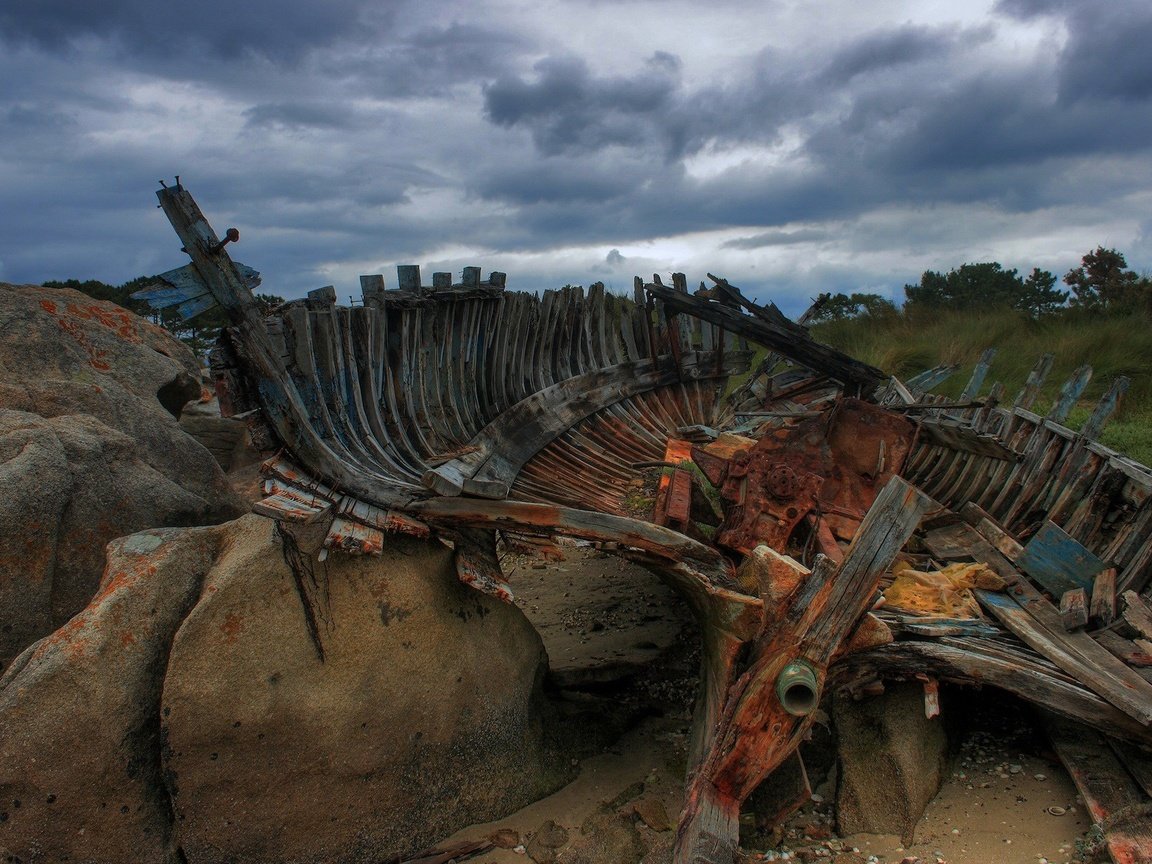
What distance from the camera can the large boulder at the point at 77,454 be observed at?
15.0 ft

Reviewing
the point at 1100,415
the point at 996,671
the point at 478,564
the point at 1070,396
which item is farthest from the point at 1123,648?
the point at 478,564

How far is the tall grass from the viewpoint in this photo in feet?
39.7

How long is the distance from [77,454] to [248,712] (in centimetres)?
214

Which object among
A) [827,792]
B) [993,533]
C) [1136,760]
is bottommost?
[827,792]

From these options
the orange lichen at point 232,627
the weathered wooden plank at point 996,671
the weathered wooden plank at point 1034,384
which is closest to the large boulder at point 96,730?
the orange lichen at point 232,627

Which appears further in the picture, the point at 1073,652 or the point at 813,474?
the point at 813,474

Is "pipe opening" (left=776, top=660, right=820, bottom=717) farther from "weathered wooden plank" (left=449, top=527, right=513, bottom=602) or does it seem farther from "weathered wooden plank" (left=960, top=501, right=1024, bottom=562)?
"weathered wooden plank" (left=960, top=501, right=1024, bottom=562)

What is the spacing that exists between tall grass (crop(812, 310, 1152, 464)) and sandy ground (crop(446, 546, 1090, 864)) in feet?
20.2

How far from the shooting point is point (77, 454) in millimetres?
4992

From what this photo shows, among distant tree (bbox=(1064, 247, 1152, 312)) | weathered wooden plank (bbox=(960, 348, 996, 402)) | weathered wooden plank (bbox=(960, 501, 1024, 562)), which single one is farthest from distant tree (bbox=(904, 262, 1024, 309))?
weathered wooden plank (bbox=(960, 501, 1024, 562))

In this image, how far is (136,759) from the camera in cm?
382

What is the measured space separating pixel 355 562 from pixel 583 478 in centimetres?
211

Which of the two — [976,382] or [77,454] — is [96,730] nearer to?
[77,454]

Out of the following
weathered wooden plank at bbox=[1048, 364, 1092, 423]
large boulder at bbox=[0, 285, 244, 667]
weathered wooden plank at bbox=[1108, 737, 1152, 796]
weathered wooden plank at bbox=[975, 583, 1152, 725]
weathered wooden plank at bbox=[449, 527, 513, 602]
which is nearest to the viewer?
weathered wooden plank at bbox=[975, 583, 1152, 725]
